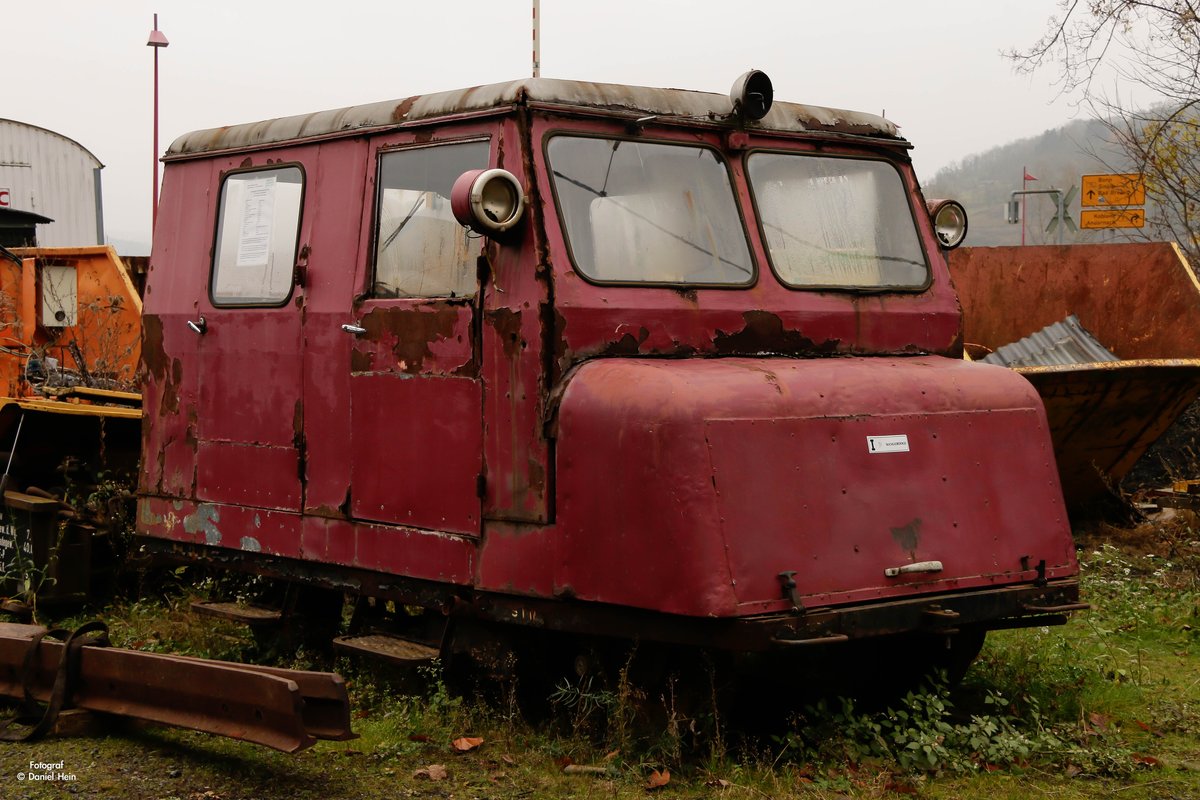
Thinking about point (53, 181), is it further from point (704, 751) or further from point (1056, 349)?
point (704, 751)

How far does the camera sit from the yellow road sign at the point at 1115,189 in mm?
12164

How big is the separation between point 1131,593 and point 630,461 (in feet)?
15.0

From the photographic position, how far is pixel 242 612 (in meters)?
7.35

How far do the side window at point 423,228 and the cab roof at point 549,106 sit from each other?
183 mm

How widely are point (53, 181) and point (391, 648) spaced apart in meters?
25.6

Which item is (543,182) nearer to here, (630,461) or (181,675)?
(630,461)

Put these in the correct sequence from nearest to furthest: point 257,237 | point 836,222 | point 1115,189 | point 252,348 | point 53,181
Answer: point 836,222 < point 252,348 < point 257,237 < point 1115,189 < point 53,181

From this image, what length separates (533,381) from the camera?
569cm

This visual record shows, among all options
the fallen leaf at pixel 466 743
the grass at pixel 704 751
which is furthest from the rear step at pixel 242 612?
the fallen leaf at pixel 466 743

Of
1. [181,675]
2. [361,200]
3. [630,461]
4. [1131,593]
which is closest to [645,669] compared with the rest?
[630,461]

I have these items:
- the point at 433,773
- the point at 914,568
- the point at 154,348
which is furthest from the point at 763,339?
the point at 154,348

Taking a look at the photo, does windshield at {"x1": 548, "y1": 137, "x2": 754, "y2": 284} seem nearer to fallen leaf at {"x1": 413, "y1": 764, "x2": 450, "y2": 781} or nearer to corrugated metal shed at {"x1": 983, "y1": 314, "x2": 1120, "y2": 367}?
fallen leaf at {"x1": 413, "y1": 764, "x2": 450, "y2": 781}

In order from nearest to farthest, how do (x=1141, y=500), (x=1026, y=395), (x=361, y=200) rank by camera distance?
(x=1026, y=395)
(x=361, y=200)
(x=1141, y=500)

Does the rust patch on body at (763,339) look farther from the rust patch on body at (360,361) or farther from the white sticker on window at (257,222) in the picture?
the white sticker on window at (257,222)
